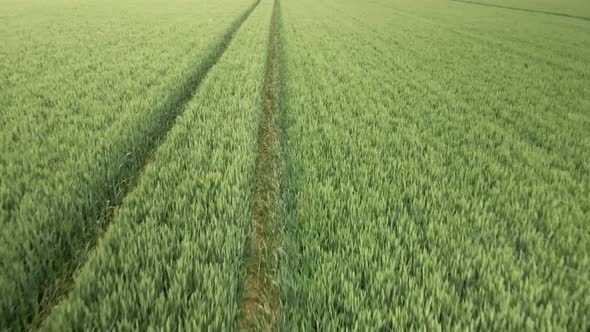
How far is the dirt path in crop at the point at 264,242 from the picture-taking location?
5.30 feet

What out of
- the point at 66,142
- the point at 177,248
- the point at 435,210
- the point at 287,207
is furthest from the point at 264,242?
the point at 66,142

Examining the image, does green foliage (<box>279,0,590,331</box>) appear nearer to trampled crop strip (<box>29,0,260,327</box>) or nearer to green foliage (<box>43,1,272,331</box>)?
green foliage (<box>43,1,272,331</box>)

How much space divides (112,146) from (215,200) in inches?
59.8

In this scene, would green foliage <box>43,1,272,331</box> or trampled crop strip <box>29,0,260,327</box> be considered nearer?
green foliage <box>43,1,272,331</box>

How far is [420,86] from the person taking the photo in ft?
20.2

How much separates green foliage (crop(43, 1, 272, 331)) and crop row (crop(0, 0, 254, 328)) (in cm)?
28

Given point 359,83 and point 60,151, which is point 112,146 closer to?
point 60,151

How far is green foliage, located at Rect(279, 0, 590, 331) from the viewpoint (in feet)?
4.62

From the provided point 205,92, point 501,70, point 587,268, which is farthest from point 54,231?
point 501,70

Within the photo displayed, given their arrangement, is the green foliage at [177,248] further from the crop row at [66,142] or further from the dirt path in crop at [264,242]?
the crop row at [66,142]

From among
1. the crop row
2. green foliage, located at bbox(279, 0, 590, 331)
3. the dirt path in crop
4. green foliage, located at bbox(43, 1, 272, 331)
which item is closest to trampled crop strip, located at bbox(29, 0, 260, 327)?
the crop row

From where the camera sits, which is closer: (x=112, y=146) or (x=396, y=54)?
(x=112, y=146)

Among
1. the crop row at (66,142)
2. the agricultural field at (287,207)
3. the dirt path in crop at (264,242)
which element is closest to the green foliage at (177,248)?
the agricultural field at (287,207)

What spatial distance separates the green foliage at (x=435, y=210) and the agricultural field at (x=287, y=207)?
2cm
